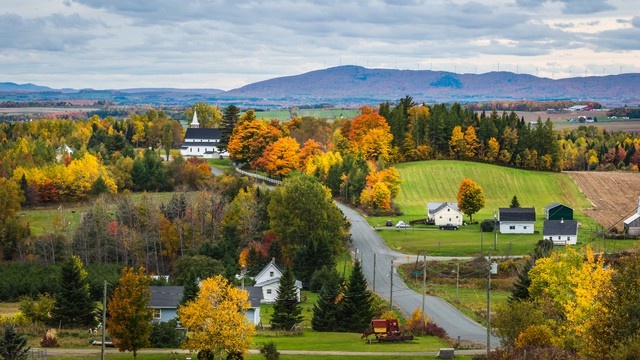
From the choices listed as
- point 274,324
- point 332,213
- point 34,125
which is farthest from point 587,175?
point 34,125

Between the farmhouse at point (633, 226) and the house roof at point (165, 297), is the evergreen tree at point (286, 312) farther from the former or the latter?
the farmhouse at point (633, 226)

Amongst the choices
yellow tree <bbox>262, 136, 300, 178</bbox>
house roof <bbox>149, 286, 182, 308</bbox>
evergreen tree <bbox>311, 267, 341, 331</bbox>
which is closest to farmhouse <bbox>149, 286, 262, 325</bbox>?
house roof <bbox>149, 286, 182, 308</bbox>

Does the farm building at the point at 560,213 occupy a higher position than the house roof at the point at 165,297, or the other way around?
the house roof at the point at 165,297

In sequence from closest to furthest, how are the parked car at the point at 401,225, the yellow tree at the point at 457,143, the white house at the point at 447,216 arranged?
the parked car at the point at 401,225
the white house at the point at 447,216
the yellow tree at the point at 457,143

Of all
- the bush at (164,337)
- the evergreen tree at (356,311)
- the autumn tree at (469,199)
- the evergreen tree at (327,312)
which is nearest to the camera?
the bush at (164,337)

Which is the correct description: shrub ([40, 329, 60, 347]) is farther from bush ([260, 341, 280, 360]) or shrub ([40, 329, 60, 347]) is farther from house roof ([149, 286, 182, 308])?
bush ([260, 341, 280, 360])

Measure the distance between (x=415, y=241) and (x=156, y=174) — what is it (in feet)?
136

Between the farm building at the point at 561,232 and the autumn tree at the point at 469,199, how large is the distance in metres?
11.7

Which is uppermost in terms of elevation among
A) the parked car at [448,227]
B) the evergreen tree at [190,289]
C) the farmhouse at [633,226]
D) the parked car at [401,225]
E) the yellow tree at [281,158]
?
the yellow tree at [281,158]

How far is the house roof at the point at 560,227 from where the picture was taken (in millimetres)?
90375

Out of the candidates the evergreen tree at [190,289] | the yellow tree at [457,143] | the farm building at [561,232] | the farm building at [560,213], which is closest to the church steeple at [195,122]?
the yellow tree at [457,143]

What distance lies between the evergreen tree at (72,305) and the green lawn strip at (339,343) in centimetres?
1198

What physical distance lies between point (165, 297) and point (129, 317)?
16199 millimetres

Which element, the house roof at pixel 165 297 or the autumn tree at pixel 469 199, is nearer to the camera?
the house roof at pixel 165 297
